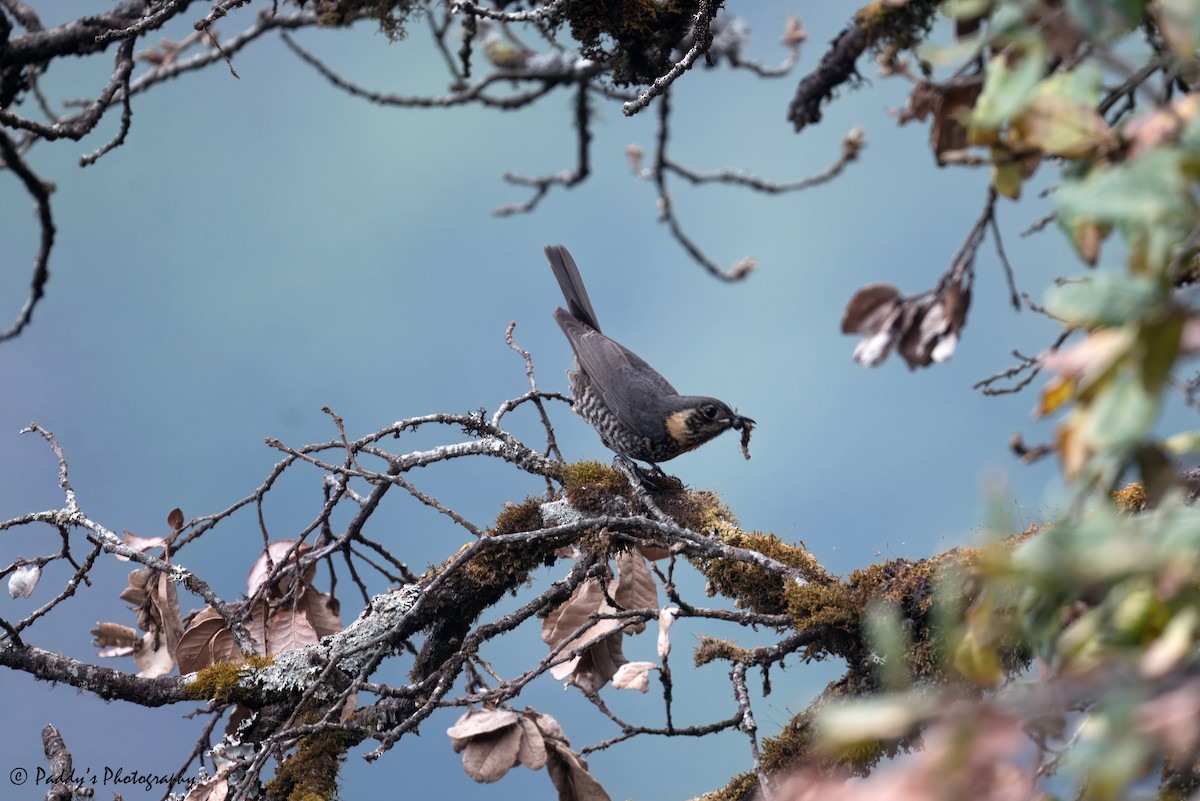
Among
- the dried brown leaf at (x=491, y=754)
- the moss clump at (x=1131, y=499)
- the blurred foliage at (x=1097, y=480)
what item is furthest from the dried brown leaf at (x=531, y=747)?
the moss clump at (x=1131, y=499)

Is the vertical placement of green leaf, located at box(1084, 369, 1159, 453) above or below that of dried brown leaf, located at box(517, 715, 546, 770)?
below

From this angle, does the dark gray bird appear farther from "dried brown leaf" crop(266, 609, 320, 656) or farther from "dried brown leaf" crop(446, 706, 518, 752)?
"dried brown leaf" crop(446, 706, 518, 752)

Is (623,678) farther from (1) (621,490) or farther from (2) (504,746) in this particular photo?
(1) (621,490)

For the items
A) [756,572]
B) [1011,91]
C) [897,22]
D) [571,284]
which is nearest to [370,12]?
[571,284]

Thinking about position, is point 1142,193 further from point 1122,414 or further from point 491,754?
point 491,754

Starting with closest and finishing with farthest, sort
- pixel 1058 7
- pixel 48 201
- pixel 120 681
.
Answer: pixel 1058 7 → pixel 120 681 → pixel 48 201

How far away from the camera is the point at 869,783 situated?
89 centimetres

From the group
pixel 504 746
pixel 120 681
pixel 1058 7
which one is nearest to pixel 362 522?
pixel 120 681

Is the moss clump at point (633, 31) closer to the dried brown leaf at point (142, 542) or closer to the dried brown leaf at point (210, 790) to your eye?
the dried brown leaf at point (142, 542)

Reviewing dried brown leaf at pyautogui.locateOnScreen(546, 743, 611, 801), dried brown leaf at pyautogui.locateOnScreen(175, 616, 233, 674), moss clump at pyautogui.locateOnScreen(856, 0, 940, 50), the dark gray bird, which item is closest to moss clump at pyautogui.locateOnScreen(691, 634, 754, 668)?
dried brown leaf at pyautogui.locateOnScreen(546, 743, 611, 801)

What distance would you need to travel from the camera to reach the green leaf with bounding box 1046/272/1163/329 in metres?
0.94

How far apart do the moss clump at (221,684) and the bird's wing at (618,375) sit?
5.55ft

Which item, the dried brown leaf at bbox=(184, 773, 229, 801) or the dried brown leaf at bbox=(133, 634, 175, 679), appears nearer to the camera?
the dried brown leaf at bbox=(184, 773, 229, 801)

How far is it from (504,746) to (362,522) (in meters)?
1.46
